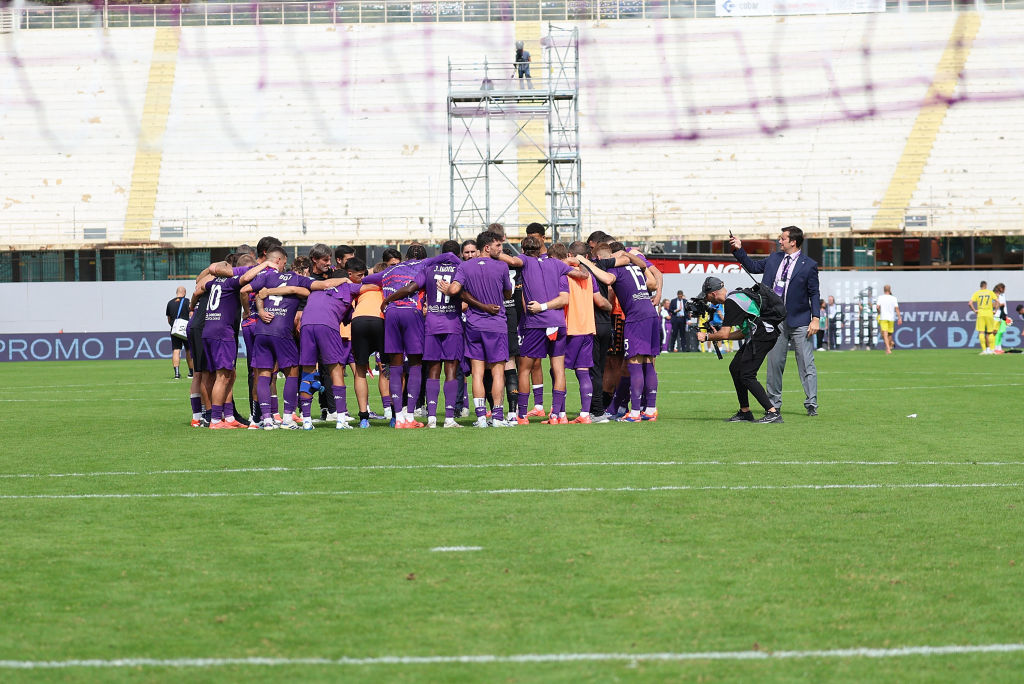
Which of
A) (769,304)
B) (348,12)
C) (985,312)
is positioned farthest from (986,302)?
(348,12)

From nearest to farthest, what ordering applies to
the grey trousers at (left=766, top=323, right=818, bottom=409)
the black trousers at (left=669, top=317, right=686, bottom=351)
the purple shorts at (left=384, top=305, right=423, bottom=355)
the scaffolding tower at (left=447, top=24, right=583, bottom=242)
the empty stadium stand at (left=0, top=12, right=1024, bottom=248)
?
the purple shorts at (left=384, top=305, right=423, bottom=355)
the grey trousers at (left=766, top=323, right=818, bottom=409)
the black trousers at (left=669, top=317, right=686, bottom=351)
the scaffolding tower at (left=447, top=24, right=583, bottom=242)
the empty stadium stand at (left=0, top=12, right=1024, bottom=248)

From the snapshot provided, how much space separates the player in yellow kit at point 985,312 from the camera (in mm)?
31266

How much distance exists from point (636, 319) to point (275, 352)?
392 cm

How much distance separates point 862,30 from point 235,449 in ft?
137

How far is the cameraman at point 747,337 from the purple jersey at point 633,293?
0.60m

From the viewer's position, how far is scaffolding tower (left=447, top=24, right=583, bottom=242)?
40.4 m

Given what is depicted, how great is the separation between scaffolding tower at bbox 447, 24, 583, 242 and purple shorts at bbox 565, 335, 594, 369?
1000 inches

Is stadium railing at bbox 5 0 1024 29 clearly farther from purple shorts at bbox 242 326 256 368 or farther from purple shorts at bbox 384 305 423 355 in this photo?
purple shorts at bbox 384 305 423 355

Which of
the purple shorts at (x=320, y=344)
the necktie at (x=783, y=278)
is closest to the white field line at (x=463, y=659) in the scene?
the purple shorts at (x=320, y=344)

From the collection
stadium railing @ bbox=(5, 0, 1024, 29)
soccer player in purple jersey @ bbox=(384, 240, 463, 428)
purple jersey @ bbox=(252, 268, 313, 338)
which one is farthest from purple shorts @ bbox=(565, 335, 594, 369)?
stadium railing @ bbox=(5, 0, 1024, 29)

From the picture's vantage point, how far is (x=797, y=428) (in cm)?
1291

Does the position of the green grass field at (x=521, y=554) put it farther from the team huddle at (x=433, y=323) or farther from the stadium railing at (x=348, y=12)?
the stadium railing at (x=348, y=12)

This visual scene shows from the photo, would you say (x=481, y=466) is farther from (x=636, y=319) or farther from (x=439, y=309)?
(x=636, y=319)

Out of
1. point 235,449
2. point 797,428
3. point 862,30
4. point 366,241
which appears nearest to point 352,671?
point 235,449
